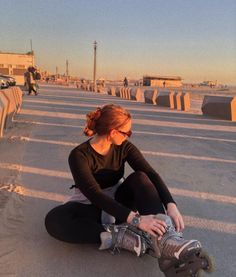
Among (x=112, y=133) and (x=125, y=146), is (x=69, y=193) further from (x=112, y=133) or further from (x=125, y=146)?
(x=112, y=133)

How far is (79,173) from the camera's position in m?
3.20

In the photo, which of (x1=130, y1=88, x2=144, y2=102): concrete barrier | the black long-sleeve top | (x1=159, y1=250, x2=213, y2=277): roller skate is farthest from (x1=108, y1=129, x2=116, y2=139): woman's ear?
(x1=130, y1=88, x2=144, y2=102): concrete barrier

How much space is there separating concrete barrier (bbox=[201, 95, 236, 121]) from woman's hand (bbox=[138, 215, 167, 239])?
39.7 ft

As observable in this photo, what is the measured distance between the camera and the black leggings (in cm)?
319

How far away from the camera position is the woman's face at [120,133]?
3.25 metres

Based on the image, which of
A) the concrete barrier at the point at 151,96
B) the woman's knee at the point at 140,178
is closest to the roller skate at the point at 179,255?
the woman's knee at the point at 140,178

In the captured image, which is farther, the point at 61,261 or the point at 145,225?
the point at 61,261

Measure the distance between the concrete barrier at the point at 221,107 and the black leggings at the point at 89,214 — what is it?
1157 cm

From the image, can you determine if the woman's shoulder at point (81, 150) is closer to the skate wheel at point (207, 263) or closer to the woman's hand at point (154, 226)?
the woman's hand at point (154, 226)

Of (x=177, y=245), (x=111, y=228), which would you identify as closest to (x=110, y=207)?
(x=111, y=228)

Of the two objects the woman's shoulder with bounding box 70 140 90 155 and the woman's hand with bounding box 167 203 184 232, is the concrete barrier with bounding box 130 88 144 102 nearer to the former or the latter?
the woman's shoulder with bounding box 70 140 90 155

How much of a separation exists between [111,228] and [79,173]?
1.61 ft

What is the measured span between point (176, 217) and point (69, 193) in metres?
1.93

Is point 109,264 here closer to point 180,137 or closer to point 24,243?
point 24,243
